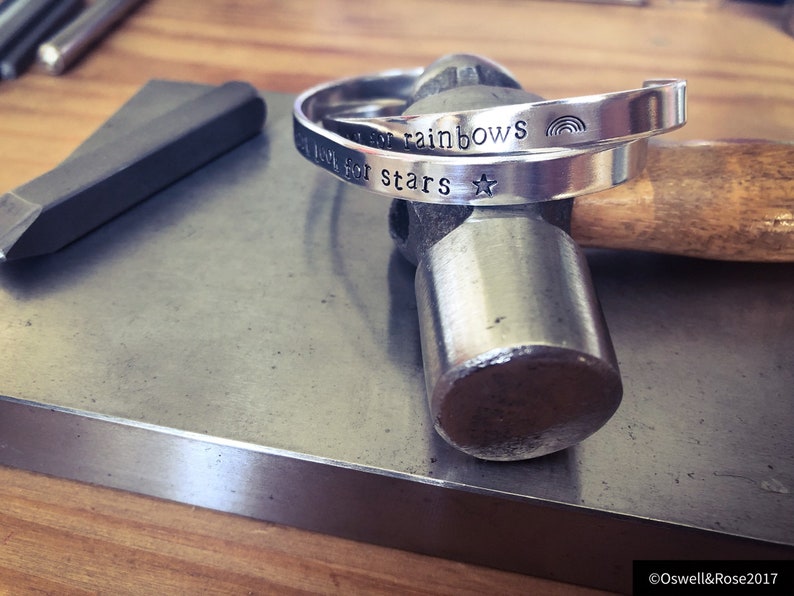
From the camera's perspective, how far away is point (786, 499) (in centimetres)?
40

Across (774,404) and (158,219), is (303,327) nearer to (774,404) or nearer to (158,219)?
(158,219)

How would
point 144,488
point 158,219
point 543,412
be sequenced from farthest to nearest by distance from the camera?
point 158,219, point 144,488, point 543,412

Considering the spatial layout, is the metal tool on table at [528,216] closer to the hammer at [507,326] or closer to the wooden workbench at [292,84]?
the hammer at [507,326]

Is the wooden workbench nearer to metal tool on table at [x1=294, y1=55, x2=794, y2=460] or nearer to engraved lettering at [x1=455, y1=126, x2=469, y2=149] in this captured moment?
metal tool on table at [x1=294, y1=55, x2=794, y2=460]

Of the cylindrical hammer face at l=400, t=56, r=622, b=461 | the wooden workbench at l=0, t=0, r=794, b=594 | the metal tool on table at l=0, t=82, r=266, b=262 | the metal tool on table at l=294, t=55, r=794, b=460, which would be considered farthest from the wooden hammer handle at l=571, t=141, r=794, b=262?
the metal tool on table at l=0, t=82, r=266, b=262

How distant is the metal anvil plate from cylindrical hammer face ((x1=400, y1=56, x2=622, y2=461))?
1.8 inches

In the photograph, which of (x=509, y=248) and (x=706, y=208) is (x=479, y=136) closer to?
(x=509, y=248)

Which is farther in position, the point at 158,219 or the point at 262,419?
the point at 158,219

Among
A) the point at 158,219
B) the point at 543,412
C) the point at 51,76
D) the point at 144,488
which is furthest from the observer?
the point at 51,76

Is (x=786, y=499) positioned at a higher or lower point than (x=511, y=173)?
lower

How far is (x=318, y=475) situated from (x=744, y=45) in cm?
91

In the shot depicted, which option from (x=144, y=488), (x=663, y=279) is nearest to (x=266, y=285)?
(x=144, y=488)

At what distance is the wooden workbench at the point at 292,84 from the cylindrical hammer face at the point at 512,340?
118 mm

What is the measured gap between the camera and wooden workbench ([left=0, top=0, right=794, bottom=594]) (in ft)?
1.42
